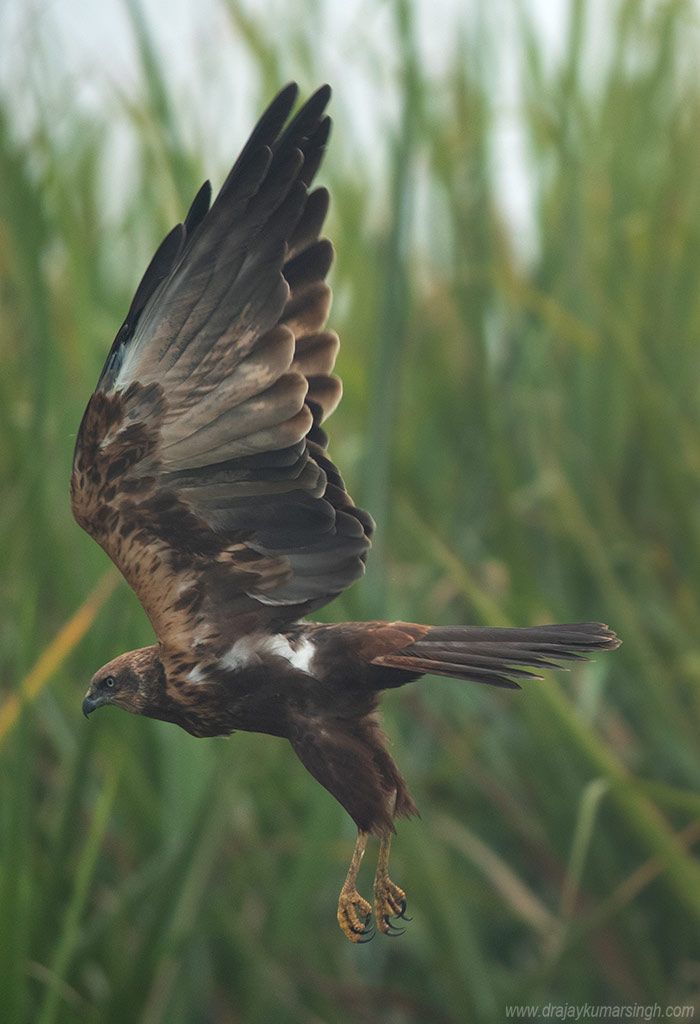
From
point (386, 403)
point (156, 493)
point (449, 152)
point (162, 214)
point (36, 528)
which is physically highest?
point (449, 152)

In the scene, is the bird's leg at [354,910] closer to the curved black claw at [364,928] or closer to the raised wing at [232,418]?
the curved black claw at [364,928]

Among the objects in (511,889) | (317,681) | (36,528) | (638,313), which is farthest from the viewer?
(638,313)

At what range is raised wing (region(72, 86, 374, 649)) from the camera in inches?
48.4

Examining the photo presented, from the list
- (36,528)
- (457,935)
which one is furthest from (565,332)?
(36,528)

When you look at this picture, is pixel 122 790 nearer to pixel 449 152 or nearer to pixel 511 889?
pixel 511 889

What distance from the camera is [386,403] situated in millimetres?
2232

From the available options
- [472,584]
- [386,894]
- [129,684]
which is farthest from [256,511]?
[472,584]

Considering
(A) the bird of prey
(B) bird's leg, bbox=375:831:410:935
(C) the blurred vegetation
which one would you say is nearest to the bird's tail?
(A) the bird of prey

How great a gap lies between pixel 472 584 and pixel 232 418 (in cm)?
152

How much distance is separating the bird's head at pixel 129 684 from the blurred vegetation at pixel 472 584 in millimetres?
1388

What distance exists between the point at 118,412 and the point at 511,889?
2450 mm

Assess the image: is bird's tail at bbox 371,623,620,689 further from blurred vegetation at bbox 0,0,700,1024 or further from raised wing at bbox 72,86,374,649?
blurred vegetation at bbox 0,0,700,1024

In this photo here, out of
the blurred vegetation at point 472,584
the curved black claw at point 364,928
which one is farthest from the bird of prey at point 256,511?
the blurred vegetation at point 472,584

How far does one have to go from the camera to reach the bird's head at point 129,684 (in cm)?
115
